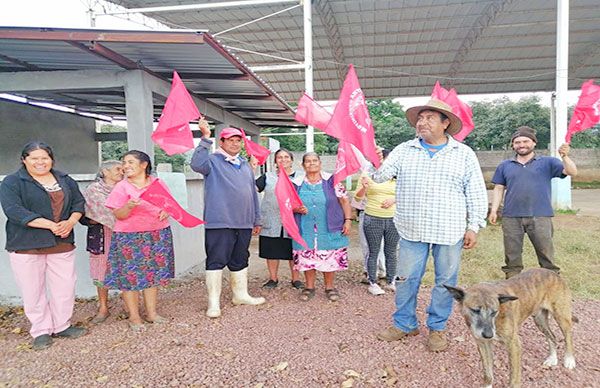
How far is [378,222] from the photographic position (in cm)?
493

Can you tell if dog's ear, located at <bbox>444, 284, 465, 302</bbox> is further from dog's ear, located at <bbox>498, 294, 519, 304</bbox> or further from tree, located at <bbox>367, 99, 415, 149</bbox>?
tree, located at <bbox>367, 99, 415, 149</bbox>

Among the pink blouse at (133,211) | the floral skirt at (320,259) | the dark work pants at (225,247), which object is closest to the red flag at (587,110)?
the floral skirt at (320,259)

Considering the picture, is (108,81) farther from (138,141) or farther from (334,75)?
(334,75)

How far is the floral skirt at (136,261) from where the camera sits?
3896mm

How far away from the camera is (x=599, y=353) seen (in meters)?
3.39

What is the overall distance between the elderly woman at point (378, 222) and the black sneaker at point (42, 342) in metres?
3.30

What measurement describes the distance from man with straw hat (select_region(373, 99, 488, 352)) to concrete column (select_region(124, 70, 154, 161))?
137 inches

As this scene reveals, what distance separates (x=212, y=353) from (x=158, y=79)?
13.2 ft

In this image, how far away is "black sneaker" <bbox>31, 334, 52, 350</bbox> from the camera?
367 centimetres

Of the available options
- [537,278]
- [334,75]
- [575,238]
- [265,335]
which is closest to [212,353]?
[265,335]

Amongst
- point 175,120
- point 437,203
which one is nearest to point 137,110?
point 175,120

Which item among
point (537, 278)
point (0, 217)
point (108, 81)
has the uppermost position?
point (108, 81)

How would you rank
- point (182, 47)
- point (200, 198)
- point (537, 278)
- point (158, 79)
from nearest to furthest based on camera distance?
point (537, 278) < point (182, 47) < point (158, 79) < point (200, 198)

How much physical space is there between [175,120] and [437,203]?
261 cm
